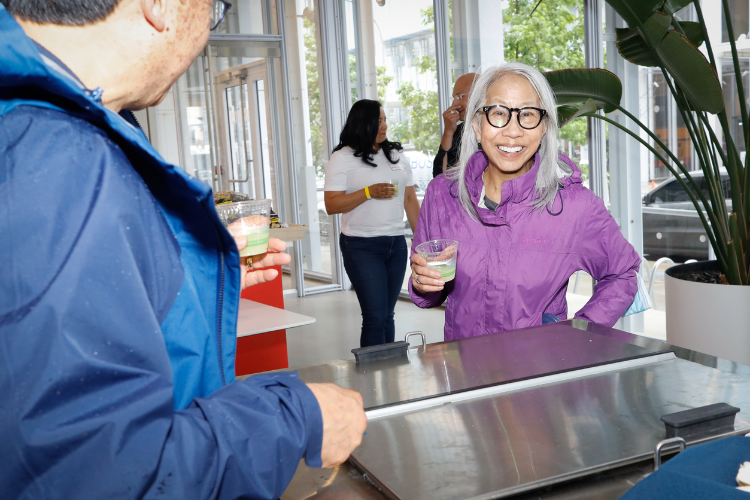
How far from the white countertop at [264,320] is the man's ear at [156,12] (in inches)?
74.6

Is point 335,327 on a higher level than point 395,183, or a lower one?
lower

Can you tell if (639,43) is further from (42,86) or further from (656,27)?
(42,86)

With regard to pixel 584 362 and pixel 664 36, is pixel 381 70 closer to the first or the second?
pixel 664 36

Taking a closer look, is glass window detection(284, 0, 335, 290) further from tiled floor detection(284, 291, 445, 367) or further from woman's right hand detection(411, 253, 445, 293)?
woman's right hand detection(411, 253, 445, 293)

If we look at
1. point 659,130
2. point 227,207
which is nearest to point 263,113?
point 659,130

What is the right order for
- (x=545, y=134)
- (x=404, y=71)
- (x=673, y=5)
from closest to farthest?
(x=545, y=134) → (x=673, y=5) → (x=404, y=71)

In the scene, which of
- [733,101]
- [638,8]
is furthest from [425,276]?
[733,101]

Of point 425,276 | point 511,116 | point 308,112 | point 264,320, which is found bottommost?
point 264,320

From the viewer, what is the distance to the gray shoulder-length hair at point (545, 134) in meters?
1.94

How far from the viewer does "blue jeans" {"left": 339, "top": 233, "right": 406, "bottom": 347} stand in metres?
3.78

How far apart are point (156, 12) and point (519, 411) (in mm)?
831

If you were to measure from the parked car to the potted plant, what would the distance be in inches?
51.0

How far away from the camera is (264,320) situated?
2824 millimetres

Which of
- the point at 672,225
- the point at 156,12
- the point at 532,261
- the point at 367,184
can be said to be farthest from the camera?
the point at 672,225
